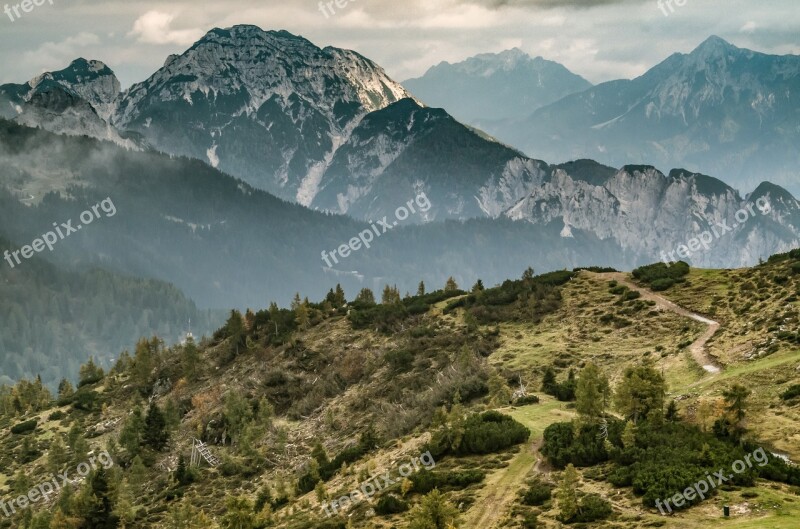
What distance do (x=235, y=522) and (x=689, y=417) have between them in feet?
96.7

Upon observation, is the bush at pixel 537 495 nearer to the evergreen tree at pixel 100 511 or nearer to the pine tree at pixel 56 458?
the evergreen tree at pixel 100 511

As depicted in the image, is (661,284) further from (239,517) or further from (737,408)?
(239,517)

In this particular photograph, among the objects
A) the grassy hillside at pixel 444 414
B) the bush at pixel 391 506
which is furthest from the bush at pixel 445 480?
the bush at pixel 391 506

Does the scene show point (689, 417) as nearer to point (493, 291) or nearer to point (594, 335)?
point (594, 335)

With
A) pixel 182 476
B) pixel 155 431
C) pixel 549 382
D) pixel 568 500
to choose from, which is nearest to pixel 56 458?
pixel 155 431

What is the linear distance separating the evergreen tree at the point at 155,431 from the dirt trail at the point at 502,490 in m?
48.2

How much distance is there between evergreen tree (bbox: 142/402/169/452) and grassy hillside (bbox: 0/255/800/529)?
21 cm

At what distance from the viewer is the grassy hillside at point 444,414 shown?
45.0 metres

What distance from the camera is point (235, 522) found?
52562 mm

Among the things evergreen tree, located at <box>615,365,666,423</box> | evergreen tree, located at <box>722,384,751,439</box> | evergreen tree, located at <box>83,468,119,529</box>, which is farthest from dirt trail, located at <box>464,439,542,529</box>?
evergreen tree, located at <box>83,468,119,529</box>

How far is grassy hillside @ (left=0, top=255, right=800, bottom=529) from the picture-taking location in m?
45.0

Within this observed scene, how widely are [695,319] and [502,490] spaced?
136 feet

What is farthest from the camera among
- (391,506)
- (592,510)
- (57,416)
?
(57,416)

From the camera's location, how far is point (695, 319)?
80.4m
